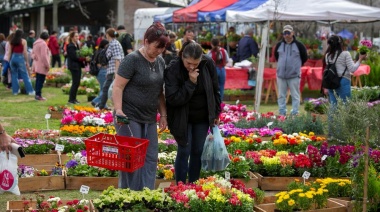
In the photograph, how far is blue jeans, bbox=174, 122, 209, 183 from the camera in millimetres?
7293

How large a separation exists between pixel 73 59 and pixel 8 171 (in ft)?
35.7

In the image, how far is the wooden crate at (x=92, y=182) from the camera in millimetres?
8414

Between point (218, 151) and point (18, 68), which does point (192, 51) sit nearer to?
point (218, 151)

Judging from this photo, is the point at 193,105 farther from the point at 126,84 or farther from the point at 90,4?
the point at 90,4

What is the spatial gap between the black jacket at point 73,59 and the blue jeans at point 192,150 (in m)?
9.76

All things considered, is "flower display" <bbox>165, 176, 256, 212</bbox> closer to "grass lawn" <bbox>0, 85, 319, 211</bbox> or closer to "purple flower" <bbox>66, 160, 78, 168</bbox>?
"grass lawn" <bbox>0, 85, 319, 211</bbox>

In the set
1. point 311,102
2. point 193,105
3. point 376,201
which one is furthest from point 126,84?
point 311,102

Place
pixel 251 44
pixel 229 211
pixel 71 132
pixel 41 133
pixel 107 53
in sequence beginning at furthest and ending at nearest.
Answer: pixel 251 44 → pixel 107 53 → pixel 71 132 → pixel 41 133 → pixel 229 211

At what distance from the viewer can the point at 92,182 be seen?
8438mm

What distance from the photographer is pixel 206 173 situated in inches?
326

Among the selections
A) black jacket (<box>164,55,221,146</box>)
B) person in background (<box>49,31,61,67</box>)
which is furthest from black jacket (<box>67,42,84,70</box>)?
black jacket (<box>164,55,221,146</box>)

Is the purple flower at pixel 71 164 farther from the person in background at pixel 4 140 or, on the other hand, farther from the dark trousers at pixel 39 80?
the dark trousers at pixel 39 80

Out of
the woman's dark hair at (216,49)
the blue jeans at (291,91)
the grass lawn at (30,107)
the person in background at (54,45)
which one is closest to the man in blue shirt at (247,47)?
the grass lawn at (30,107)

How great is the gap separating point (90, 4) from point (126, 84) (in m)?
44.3
